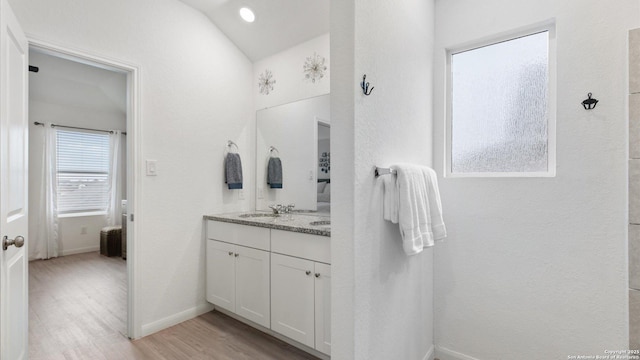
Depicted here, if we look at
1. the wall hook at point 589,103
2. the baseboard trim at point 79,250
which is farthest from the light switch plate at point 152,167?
the baseboard trim at point 79,250

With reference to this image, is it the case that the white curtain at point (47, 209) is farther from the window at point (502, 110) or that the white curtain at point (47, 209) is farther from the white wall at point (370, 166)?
the window at point (502, 110)

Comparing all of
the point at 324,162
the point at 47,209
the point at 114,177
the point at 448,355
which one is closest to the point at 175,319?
the point at 324,162

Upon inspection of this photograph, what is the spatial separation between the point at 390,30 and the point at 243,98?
6.19ft

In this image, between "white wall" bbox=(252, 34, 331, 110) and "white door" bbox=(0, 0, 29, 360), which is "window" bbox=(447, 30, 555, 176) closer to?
"white wall" bbox=(252, 34, 331, 110)

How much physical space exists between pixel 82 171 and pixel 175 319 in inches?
147

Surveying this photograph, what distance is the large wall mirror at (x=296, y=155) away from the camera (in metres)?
2.57

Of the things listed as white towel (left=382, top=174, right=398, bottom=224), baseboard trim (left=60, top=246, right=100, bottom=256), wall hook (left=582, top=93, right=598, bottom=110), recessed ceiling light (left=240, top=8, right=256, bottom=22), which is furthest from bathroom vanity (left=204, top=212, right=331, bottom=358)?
baseboard trim (left=60, top=246, right=100, bottom=256)

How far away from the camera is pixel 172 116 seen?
2.46 meters

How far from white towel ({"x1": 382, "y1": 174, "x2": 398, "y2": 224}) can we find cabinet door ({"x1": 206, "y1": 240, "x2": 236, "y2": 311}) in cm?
149

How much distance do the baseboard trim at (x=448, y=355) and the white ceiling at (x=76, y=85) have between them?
4.31 m

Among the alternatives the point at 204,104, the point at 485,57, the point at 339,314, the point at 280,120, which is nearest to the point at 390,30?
the point at 485,57

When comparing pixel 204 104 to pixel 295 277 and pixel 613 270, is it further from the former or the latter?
pixel 613 270

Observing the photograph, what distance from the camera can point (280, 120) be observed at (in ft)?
9.33

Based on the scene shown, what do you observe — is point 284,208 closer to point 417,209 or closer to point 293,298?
point 293,298
